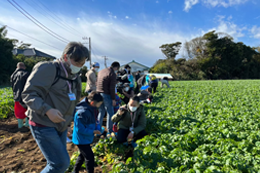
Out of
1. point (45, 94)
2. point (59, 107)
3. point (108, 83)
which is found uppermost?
point (108, 83)

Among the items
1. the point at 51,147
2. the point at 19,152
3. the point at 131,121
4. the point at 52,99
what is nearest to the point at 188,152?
the point at 131,121

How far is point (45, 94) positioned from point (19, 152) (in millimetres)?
2993

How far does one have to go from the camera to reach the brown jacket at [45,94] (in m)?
1.72

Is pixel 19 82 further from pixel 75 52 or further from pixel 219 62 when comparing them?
pixel 219 62

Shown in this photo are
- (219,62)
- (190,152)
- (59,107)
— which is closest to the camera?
(59,107)

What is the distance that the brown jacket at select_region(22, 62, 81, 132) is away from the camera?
172 centimetres

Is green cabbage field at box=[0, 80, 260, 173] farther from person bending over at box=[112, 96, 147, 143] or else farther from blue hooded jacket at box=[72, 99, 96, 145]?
blue hooded jacket at box=[72, 99, 96, 145]

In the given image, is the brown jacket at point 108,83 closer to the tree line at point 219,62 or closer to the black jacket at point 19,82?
the black jacket at point 19,82

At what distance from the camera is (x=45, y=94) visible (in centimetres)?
189

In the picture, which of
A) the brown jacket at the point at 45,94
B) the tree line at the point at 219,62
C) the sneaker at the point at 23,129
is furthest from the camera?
the tree line at the point at 219,62

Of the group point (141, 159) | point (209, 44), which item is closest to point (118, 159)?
point (141, 159)

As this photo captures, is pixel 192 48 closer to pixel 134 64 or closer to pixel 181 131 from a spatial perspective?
pixel 134 64

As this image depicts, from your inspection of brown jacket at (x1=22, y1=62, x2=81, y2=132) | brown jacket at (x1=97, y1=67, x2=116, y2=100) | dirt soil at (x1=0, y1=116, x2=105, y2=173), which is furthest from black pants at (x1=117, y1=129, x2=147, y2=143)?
brown jacket at (x1=22, y1=62, x2=81, y2=132)

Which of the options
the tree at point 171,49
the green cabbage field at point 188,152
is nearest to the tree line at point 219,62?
the tree at point 171,49
